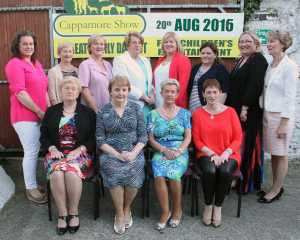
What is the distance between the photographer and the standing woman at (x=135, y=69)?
375 centimetres

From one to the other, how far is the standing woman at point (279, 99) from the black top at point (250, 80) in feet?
0.30

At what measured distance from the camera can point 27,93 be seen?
11.8 feet

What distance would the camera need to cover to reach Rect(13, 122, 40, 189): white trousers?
3.65m

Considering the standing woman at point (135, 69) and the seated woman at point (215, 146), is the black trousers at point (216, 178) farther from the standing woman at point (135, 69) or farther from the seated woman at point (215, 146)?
the standing woman at point (135, 69)

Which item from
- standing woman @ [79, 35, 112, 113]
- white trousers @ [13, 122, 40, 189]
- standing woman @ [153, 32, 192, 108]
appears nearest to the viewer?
white trousers @ [13, 122, 40, 189]

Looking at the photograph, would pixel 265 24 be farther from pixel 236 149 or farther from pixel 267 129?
pixel 236 149

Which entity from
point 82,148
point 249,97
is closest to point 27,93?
point 82,148

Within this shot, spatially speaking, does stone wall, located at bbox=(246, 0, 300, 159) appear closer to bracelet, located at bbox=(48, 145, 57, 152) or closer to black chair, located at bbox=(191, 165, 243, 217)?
black chair, located at bbox=(191, 165, 243, 217)

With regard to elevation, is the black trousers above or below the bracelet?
below

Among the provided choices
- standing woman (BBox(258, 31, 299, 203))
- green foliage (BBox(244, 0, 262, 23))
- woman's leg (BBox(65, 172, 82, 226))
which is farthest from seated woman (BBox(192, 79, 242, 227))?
green foliage (BBox(244, 0, 262, 23))

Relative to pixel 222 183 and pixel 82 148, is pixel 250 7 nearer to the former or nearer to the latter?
pixel 222 183

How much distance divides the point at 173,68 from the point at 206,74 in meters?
0.37

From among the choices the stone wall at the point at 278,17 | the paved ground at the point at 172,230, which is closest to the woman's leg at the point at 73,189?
the paved ground at the point at 172,230

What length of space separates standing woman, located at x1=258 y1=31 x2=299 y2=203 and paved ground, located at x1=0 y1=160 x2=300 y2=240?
29 cm
